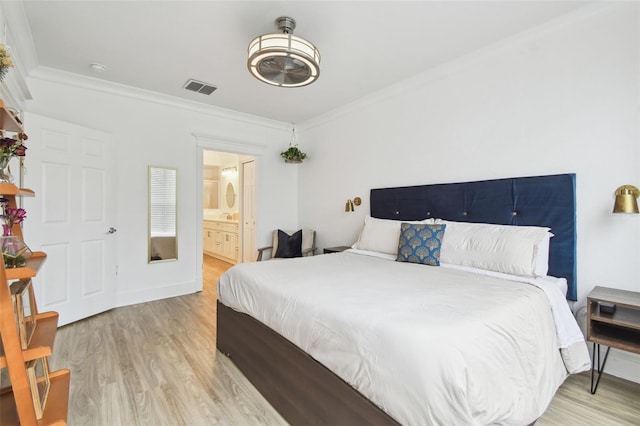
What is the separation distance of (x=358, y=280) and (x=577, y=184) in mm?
1862

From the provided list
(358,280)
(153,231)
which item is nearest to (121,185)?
(153,231)

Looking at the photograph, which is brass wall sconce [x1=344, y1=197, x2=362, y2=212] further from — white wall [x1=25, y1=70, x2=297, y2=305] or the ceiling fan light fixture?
the ceiling fan light fixture

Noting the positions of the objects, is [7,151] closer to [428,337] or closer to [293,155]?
[428,337]

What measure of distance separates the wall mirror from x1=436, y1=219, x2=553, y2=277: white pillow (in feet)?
11.2

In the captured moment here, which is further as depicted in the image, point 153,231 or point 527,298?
point 153,231

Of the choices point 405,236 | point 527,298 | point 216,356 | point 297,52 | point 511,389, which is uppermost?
point 297,52

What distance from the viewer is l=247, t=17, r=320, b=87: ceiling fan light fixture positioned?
2051 millimetres

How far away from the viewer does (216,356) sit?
2.46 meters

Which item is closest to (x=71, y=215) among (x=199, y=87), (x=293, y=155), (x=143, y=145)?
(x=143, y=145)

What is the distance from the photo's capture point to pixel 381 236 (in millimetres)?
3160

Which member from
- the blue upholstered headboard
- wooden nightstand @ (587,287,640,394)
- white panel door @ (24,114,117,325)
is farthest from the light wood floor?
the blue upholstered headboard

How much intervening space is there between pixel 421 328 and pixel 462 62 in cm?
276

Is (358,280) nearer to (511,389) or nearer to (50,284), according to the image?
(511,389)

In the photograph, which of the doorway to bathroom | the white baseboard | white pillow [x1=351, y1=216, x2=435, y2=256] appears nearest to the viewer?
white pillow [x1=351, y1=216, x2=435, y2=256]
